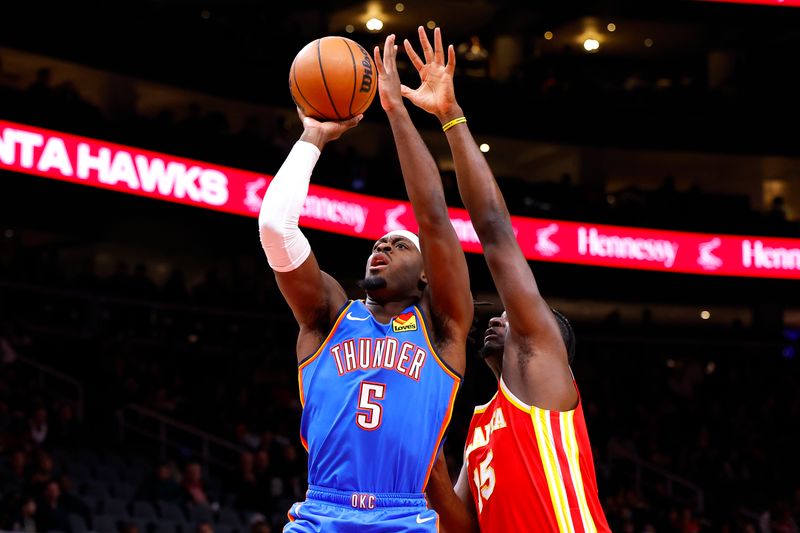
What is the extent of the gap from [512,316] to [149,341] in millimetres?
11230

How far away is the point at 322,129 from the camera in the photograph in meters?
4.10

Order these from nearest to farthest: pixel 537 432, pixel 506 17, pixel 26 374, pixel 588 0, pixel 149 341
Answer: pixel 537 432 → pixel 26 374 → pixel 149 341 → pixel 588 0 → pixel 506 17

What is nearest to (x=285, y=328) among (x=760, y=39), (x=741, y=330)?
(x=741, y=330)

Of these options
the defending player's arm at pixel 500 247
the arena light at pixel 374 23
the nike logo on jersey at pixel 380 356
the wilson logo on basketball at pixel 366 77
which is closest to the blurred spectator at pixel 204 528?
the defending player's arm at pixel 500 247

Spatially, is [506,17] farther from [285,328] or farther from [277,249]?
[277,249]

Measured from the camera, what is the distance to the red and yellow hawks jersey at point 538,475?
167 inches

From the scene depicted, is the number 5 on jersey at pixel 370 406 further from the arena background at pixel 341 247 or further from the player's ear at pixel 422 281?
the arena background at pixel 341 247

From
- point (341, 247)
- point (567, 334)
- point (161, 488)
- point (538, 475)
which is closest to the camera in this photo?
point (538, 475)

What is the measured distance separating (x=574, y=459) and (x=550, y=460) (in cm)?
10

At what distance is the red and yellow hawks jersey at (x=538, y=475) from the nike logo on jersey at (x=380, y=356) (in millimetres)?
606

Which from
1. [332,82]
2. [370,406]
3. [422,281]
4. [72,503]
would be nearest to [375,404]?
[370,406]

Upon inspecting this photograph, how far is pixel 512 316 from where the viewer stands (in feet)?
14.2

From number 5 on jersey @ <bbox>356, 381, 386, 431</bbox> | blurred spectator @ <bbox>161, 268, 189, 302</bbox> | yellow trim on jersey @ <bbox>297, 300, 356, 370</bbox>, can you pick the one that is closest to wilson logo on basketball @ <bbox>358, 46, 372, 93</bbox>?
yellow trim on jersey @ <bbox>297, 300, 356, 370</bbox>

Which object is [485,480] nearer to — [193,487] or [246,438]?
[193,487]
